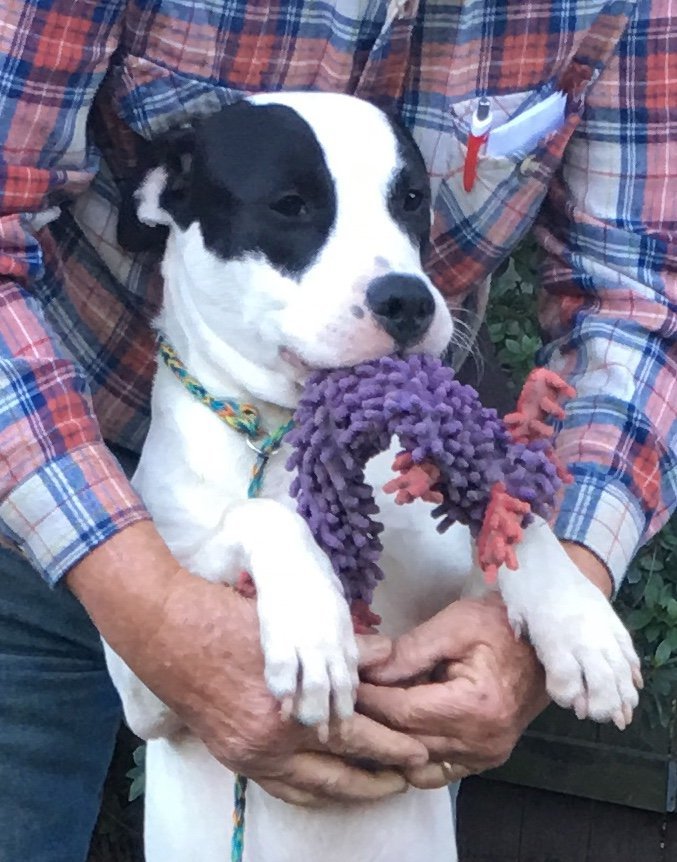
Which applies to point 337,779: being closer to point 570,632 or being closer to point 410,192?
point 570,632

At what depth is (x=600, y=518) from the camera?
1.20 m

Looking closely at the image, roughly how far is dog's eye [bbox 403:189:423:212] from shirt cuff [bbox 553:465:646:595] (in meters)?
0.30

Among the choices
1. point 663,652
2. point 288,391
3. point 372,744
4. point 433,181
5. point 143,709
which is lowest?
point 663,652

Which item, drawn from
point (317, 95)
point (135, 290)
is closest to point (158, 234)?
point (135, 290)

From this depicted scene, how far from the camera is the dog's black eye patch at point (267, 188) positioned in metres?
1.10

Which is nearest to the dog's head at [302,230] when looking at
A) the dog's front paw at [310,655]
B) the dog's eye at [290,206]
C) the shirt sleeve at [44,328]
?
the dog's eye at [290,206]

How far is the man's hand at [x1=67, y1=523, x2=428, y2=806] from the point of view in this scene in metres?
0.96

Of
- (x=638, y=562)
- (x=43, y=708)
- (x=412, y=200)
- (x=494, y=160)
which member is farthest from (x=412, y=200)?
(x=638, y=562)

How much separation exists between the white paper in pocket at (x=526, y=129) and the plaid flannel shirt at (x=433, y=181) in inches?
0.4

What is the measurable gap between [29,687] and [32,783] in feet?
0.36

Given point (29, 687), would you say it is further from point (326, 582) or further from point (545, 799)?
point (545, 799)

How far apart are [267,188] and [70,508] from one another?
1.07ft

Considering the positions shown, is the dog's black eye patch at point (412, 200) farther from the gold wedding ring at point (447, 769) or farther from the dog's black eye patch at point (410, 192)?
the gold wedding ring at point (447, 769)

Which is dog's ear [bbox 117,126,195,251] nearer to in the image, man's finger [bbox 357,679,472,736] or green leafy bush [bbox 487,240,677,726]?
man's finger [bbox 357,679,472,736]
